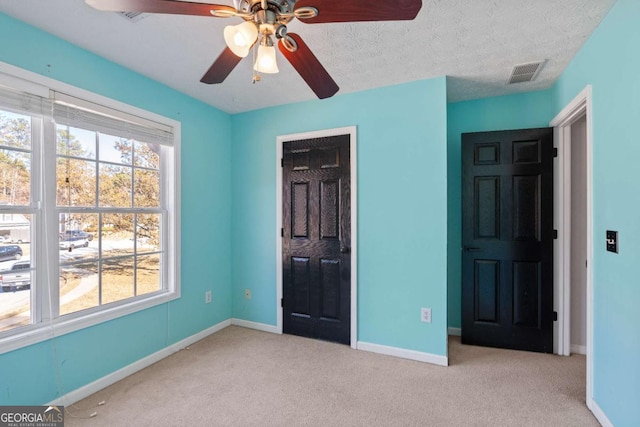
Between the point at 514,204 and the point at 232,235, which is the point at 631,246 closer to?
the point at 514,204

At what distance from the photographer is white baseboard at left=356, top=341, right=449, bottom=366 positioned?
8.41 ft

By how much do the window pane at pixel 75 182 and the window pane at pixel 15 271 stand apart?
25 cm

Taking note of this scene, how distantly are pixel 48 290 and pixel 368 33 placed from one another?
266 centimetres

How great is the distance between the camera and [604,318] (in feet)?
5.95

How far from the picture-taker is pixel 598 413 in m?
1.85

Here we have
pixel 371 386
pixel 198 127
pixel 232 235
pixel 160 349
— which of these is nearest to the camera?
pixel 371 386

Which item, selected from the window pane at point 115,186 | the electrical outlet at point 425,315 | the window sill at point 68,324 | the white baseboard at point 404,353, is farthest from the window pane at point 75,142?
the electrical outlet at point 425,315

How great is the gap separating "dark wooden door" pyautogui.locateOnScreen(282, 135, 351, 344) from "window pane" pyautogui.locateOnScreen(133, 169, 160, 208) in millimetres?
1207

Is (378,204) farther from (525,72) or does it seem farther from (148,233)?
(148,233)

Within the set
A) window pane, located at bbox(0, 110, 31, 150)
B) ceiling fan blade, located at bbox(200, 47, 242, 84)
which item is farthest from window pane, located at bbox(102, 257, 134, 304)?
A: ceiling fan blade, located at bbox(200, 47, 242, 84)

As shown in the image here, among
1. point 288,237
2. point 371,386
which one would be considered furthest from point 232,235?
point 371,386

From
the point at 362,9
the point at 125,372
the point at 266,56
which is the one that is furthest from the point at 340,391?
the point at 362,9

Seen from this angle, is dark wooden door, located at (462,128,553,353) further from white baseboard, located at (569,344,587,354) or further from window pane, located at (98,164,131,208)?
window pane, located at (98,164,131,208)

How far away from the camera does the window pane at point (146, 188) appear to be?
2.62 m
